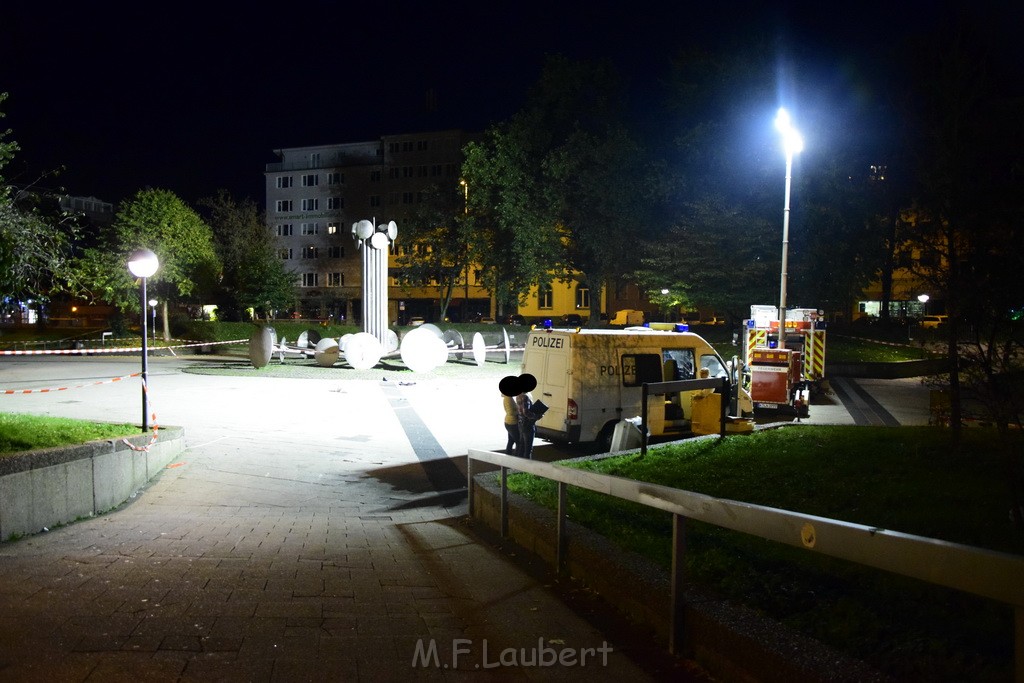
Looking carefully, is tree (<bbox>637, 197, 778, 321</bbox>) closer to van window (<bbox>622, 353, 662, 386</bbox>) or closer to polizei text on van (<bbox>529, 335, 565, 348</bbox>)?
van window (<bbox>622, 353, 662, 386</bbox>)

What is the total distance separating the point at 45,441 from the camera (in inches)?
288

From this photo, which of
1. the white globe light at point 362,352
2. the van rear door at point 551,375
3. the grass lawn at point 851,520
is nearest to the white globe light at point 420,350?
the white globe light at point 362,352

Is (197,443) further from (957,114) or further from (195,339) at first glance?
(195,339)

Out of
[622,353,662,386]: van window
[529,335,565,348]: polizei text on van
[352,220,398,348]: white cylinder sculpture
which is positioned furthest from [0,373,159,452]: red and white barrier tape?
[352,220,398,348]: white cylinder sculpture

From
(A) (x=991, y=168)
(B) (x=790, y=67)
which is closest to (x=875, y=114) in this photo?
(B) (x=790, y=67)

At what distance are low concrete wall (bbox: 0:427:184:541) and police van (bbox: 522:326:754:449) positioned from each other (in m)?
5.56

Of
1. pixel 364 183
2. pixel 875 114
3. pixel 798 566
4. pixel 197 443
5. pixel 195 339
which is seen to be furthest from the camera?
pixel 364 183

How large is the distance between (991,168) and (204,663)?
9837 mm

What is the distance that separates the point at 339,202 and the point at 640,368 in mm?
69917

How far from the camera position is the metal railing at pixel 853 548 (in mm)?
2234

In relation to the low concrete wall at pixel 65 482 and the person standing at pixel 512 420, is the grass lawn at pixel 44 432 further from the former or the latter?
the person standing at pixel 512 420

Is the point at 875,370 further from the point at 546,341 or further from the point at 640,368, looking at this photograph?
the point at 546,341

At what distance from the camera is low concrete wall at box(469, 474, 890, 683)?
3.08 m

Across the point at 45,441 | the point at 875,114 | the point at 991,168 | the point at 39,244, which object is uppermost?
the point at 875,114
